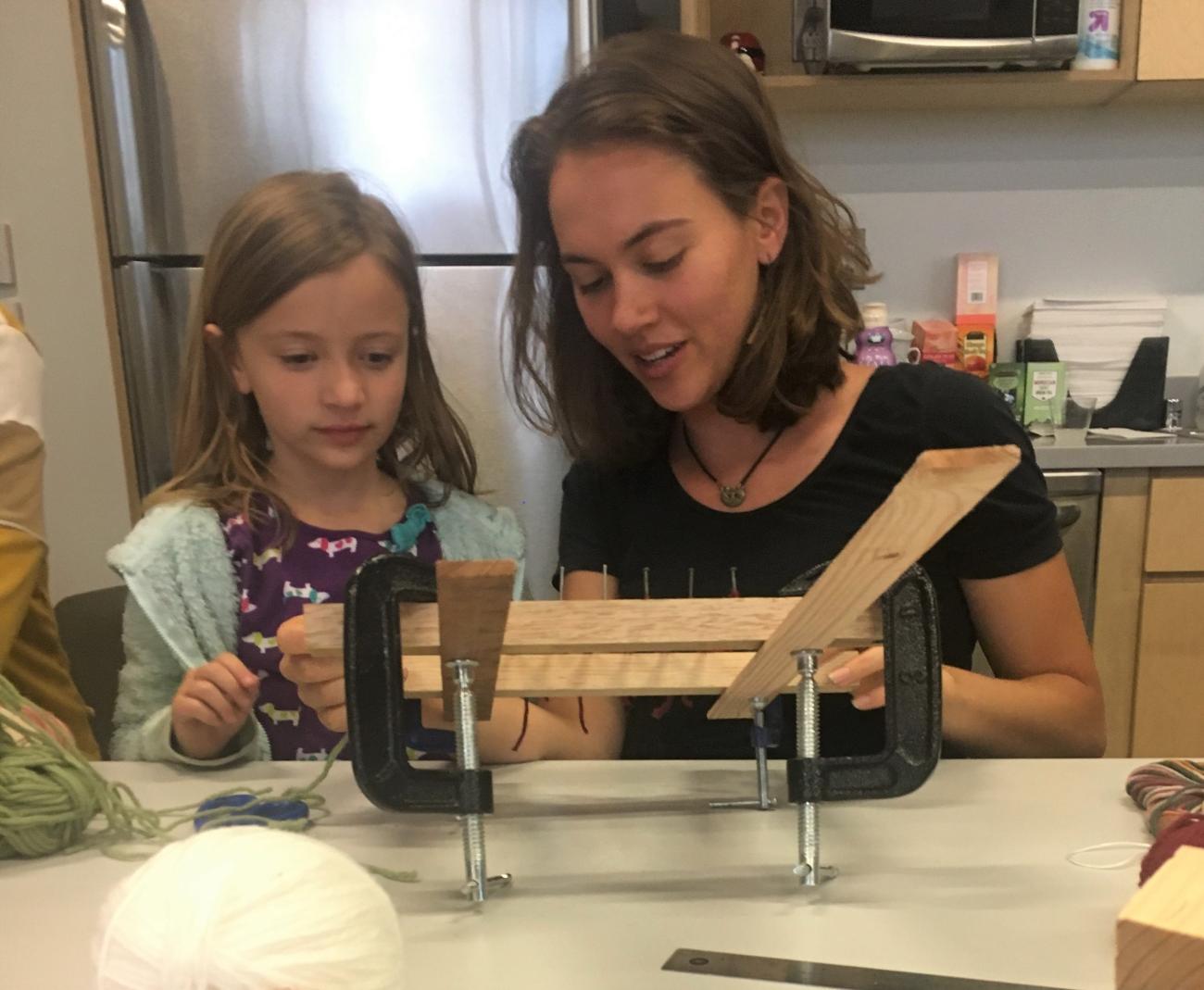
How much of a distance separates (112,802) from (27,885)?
76 mm

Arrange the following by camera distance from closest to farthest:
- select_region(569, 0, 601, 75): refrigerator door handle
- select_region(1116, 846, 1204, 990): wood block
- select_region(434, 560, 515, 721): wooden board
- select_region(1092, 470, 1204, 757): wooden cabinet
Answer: select_region(1116, 846, 1204, 990): wood block < select_region(434, 560, 515, 721): wooden board < select_region(569, 0, 601, 75): refrigerator door handle < select_region(1092, 470, 1204, 757): wooden cabinet

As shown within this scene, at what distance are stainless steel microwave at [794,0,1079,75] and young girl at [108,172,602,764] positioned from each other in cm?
117

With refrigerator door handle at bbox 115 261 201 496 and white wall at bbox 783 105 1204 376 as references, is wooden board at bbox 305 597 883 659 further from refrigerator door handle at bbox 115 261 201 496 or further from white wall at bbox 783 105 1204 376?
white wall at bbox 783 105 1204 376

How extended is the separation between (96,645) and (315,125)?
991 millimetres

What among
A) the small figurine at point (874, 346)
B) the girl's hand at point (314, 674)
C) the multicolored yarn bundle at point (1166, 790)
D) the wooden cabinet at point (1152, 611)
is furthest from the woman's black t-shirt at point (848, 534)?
the small figurine at point (874, 346)

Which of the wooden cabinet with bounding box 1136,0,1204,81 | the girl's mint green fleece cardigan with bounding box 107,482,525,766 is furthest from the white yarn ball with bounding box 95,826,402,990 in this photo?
the wooden cabinet with bounding box 1136,0,1204,81

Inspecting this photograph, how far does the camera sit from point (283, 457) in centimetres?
118

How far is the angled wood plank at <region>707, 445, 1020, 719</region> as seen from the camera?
1.32ft

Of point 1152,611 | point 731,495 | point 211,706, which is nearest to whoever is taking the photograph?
point 211,706

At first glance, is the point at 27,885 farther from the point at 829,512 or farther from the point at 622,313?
the point at 829,512

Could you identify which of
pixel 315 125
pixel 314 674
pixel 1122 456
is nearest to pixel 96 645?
pixel 314 674

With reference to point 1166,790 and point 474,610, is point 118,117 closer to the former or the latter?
point 474,610

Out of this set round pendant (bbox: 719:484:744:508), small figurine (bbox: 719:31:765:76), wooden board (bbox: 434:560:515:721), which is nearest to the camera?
wooden board (bbox: 434:560:515:721)

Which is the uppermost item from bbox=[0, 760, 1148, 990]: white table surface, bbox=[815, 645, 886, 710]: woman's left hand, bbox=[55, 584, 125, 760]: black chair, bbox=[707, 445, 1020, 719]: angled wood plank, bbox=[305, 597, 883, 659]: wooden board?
bbox=[707, 445, 1020, 719]: angled wood plank
